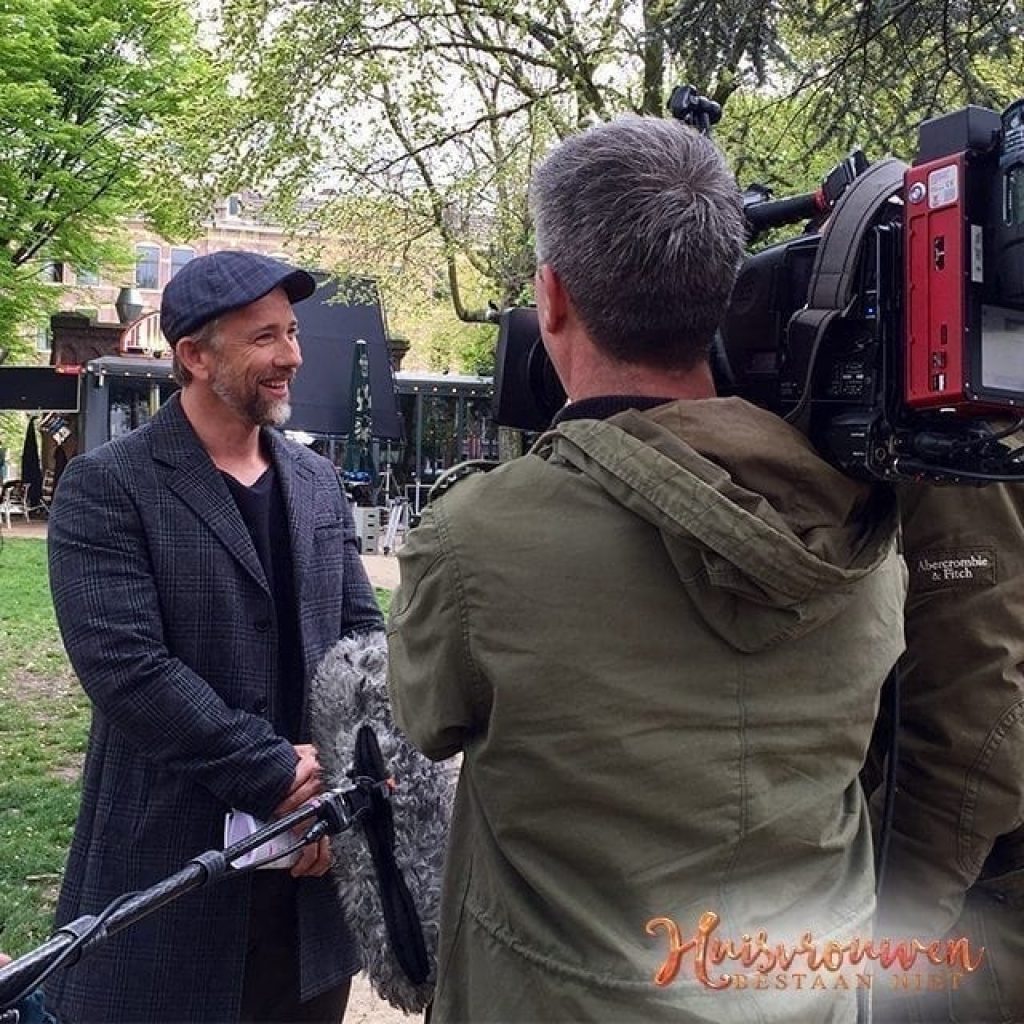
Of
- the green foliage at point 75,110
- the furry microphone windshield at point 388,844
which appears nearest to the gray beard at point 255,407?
the furry microphone windshield at point 388,844

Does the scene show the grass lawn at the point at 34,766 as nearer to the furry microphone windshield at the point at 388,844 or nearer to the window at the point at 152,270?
the furry microphone windshield at the point at 388,844

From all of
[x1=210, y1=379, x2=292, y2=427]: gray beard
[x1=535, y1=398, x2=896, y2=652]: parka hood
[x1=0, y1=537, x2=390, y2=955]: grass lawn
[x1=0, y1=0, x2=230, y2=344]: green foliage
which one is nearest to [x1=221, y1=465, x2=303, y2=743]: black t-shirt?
[x1=210, y1=379, x2=292, y2=427]: gray beard

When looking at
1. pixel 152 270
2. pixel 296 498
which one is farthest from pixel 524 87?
pixel 152 270

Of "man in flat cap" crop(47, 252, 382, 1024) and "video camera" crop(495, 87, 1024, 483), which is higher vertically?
"video camera" crop(495, 87, 1024, 483)

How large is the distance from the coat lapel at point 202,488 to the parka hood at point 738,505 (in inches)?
42.0

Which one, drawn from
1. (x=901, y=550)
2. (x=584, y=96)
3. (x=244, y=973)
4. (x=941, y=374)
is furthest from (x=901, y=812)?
(x=584, y=96)

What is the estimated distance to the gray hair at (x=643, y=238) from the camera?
1.31 meters

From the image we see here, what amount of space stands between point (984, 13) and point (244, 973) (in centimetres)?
511

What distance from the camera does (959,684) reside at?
167cm

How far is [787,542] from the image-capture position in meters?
1.20

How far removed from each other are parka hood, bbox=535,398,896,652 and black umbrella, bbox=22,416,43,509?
76.1ft

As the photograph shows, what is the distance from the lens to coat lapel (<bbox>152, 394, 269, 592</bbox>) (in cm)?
223

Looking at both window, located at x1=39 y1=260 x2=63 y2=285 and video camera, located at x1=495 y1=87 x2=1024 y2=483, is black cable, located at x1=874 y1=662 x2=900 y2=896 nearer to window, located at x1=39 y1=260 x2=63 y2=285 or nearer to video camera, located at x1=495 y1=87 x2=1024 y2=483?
video camera, located at x1=495 y1=87 x2=1024 y2=483

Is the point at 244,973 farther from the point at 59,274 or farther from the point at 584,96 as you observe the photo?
the point at 59,274
